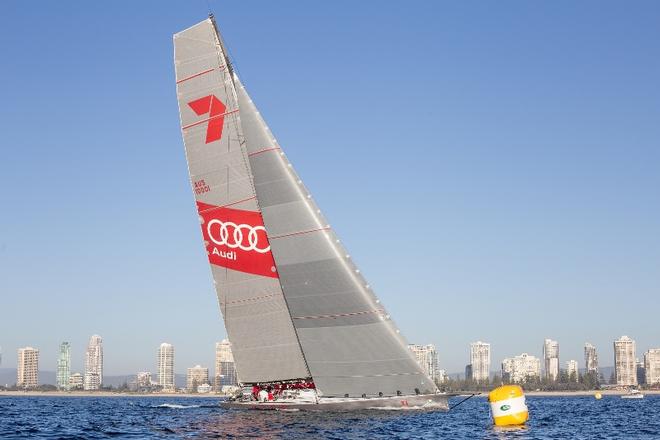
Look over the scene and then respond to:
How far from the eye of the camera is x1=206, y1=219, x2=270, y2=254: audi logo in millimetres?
44781

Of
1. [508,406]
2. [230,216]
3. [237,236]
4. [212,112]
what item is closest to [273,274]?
[237,236]

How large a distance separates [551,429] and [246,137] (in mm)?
21637

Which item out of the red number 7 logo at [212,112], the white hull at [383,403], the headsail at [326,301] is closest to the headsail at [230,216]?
the red number 7 logo at [212,112]

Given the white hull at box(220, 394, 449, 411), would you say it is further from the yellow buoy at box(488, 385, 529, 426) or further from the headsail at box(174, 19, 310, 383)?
the yellow buoy at box(488, 385, 529, 426)

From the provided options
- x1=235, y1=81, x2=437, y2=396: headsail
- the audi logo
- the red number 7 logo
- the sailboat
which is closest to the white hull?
the sailboat

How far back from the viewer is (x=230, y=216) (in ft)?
149

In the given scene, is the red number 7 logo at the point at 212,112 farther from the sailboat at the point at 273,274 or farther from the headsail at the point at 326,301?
the headsail at the point at 326,301

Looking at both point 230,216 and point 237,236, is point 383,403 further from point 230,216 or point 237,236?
point 230,216

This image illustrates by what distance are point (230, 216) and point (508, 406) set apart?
1818 centimetres

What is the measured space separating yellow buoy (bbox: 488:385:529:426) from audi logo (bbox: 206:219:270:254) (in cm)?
1491

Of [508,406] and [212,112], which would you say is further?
[212,112]

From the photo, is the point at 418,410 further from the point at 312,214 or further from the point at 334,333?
the point at 312,214

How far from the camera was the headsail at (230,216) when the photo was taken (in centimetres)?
4475

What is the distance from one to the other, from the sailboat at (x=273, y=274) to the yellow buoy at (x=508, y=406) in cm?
542
